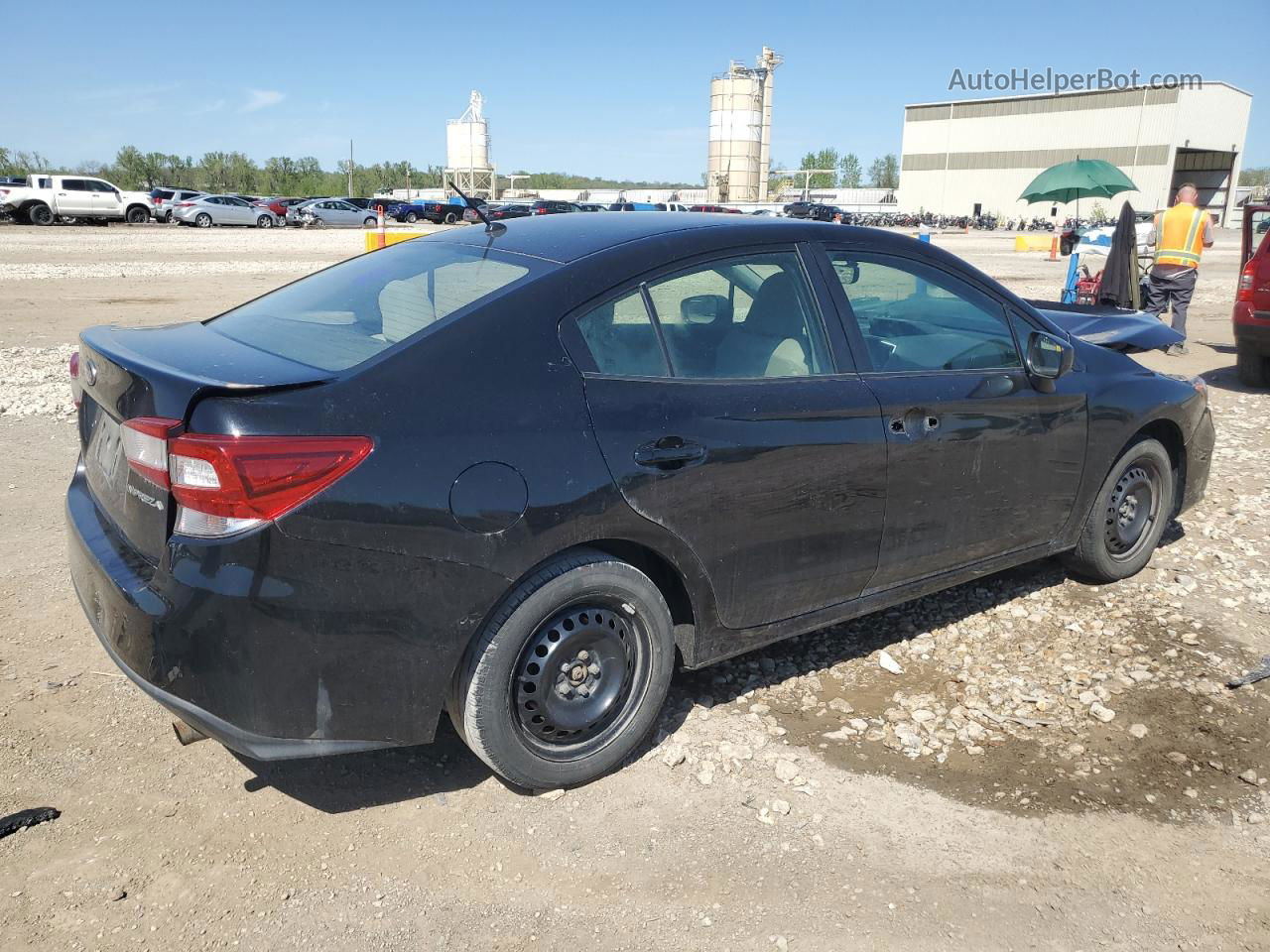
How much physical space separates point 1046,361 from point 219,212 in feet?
149

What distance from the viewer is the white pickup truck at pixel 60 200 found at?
37.5 meters

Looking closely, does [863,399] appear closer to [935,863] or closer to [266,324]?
[935,863]

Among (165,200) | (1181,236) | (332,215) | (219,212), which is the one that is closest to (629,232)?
(1181,236)

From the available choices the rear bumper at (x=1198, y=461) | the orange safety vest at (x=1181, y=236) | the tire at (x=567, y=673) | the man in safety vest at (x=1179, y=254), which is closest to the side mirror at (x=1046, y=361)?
the rear bumper at (x=1198, y=461)

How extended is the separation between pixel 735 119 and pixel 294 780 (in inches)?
3576

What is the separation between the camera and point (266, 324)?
3342 mm

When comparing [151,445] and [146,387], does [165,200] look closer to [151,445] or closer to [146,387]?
[146,387]

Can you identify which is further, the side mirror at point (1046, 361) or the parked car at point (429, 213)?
the parked car at point (429, 213)

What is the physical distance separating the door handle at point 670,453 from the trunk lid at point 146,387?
92 cm

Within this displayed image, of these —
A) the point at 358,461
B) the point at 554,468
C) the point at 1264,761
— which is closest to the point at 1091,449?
the point at 1264,761

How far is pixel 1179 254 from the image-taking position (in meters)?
12.0

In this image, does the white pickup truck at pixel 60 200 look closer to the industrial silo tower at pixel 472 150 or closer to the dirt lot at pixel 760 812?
the dirt lot at pixel 760 812

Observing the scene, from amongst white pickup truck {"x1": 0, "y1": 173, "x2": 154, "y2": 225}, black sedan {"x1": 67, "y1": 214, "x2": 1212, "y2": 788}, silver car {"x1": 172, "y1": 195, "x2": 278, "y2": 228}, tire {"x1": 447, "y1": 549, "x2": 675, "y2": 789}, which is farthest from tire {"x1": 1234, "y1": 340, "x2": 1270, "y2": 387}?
silver car {"x1": 172, "y1": 195, "x2": 278, "y2": 228}

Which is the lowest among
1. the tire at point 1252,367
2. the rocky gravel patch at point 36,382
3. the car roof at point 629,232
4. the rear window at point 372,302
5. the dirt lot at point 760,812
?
the dirt lot at point 760,812
